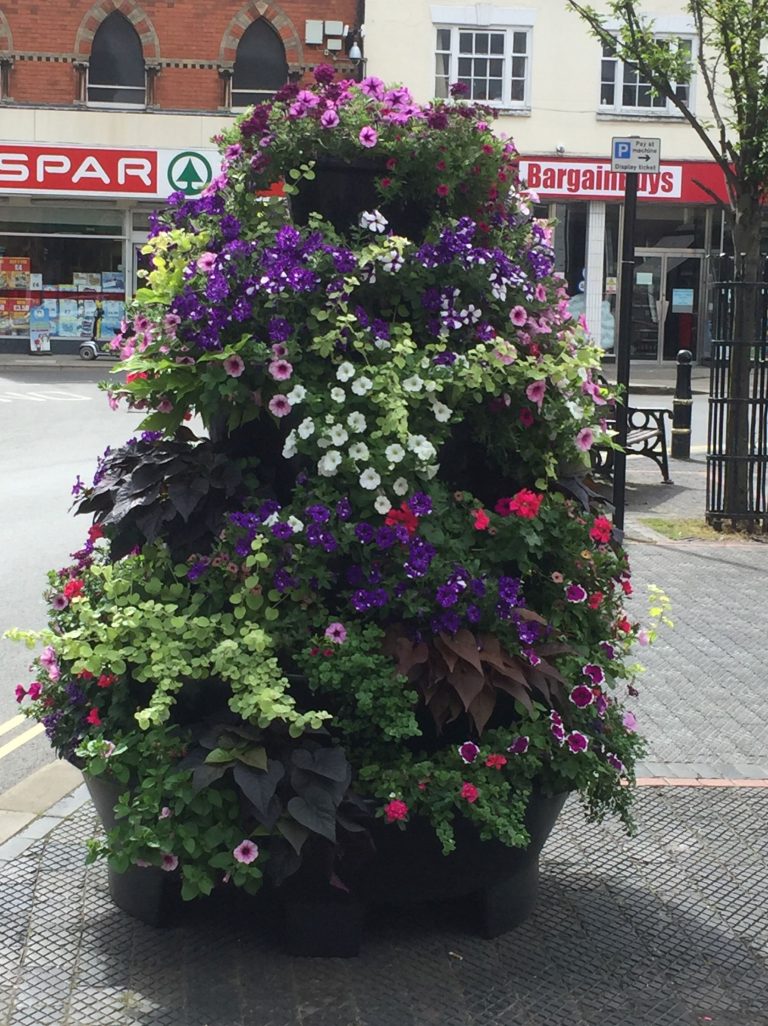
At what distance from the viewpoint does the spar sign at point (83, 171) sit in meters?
28.1

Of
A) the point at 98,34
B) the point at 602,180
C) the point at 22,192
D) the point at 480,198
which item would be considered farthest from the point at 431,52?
the point at 480,198

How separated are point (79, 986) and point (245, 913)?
56cm

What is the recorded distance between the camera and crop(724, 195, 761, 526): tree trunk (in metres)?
10.8

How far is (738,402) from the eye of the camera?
11023mm

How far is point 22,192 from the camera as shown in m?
28.2

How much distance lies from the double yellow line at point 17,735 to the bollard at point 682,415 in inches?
404

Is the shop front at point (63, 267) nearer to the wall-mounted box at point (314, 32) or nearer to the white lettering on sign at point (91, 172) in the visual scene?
the white lettering on sign at point (91, 172)

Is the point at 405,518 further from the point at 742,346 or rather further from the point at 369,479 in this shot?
the point at 742,346

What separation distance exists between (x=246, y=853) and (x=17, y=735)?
285 cm

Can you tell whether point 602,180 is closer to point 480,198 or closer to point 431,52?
point 431,52

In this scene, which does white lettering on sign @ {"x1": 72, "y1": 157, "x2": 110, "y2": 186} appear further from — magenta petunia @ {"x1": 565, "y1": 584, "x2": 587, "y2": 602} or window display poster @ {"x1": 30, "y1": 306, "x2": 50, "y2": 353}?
magenta petunia @ {"x1": 565, "y1": 584, "x2": 587, "y2": 602}

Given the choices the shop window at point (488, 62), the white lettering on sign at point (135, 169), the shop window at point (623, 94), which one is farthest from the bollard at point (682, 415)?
the white lettering on sign at point (135, 169)

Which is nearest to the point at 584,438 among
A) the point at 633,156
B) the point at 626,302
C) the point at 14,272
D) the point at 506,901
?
the point at 506,901

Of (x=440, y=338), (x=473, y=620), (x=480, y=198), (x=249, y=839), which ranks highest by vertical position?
(x=480, y=198)
